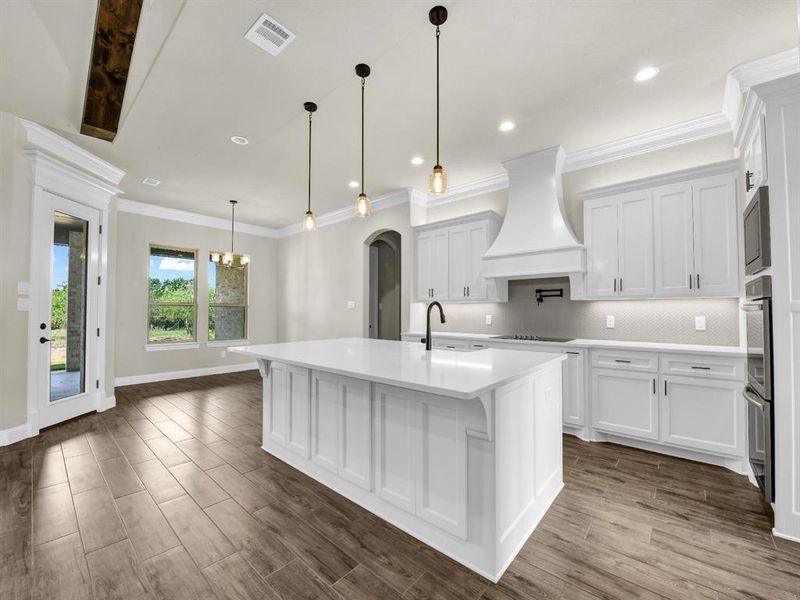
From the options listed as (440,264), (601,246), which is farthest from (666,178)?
(440,264)

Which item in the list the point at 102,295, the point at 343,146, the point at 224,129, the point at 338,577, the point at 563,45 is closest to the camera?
the point at 338,577

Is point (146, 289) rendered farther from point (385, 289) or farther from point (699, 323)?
point (699, 323)

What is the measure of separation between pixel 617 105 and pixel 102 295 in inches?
232

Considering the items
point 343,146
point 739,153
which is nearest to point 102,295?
point 343,146

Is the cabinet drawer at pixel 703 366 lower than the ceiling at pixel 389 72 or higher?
lower

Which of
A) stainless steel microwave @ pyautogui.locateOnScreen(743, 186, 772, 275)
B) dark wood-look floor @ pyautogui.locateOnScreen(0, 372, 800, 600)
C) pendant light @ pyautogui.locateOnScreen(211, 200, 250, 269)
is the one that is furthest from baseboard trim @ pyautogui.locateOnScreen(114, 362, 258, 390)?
stainless steel microwave @ pyautogui.locateOnScreen(743, 186, 772, 275)

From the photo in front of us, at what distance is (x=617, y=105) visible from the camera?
3.04 meters

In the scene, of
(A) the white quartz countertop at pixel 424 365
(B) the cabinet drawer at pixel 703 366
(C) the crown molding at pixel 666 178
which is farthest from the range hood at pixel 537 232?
(A) the white quartz countertop at pixel 424 365

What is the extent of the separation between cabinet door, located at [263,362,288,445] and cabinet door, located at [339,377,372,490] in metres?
0.75

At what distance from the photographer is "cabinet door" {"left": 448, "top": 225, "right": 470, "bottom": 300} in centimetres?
463

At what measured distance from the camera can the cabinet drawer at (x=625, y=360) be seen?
121 inches

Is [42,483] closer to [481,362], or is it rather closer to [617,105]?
[481,362]

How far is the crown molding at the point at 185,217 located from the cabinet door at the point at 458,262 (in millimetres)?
4535

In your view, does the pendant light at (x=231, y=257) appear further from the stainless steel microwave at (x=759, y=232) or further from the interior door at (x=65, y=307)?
the stainless steel microwave at (x=759, y=232)
